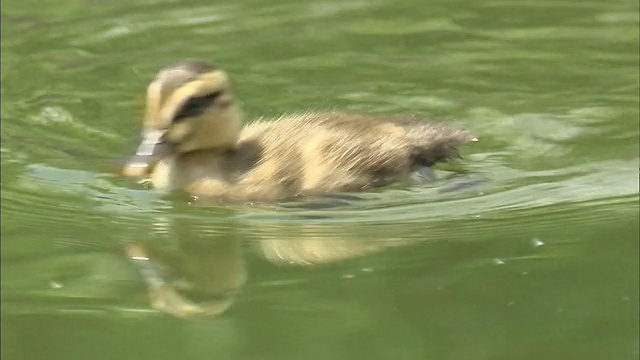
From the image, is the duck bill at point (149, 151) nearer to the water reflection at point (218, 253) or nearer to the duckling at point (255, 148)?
the duckling at point (255, 148)

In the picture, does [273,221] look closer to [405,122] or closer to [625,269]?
[405,122]

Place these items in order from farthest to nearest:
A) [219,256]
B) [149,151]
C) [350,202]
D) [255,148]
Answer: [255,148]
[350,202]
[149,151]
[219,256]

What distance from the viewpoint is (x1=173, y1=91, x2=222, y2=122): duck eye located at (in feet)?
11.8

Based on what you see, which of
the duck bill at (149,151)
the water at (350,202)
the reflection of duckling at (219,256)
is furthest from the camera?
the duck bill at (149,151)

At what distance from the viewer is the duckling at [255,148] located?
360 centimetres

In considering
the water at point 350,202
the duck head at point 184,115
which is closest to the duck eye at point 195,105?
the duck head at point 184,115

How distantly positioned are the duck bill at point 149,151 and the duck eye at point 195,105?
0.24 ft

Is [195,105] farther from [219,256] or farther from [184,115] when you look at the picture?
[219,256]

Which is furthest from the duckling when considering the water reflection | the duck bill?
the water reflection

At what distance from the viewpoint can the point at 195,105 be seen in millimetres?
3639

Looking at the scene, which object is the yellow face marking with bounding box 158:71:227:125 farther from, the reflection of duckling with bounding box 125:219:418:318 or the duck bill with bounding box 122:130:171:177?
the reflection of duckling with bounding box 125:219:418:318

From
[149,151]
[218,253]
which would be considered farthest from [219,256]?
[149,151]

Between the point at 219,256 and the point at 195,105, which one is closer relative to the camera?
the point at 219,256

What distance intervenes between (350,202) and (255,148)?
345mm
